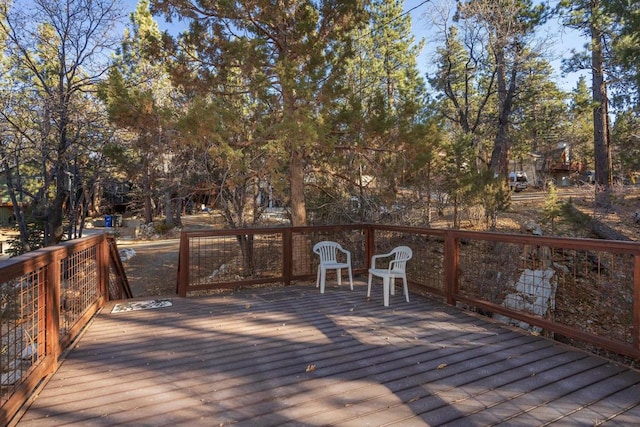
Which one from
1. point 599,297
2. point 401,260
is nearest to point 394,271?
point 401,260

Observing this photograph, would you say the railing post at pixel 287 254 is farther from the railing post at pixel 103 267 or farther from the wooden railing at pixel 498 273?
the railing post at pixel 103 267

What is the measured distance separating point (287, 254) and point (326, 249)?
23.2 inches

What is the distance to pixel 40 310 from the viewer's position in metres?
2.45

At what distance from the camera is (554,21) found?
1059cm

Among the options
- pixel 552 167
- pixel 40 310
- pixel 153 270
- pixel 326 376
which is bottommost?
pixel 153 270

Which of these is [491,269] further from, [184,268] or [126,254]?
[126,254]

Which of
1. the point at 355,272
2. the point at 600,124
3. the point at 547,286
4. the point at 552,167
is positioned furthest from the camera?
the point at 552,167

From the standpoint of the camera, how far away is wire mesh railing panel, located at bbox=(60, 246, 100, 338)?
326 cm

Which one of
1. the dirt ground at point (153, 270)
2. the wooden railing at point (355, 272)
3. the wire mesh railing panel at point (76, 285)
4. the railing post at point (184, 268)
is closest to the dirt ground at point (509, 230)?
the dirt ground at point (153, 270)

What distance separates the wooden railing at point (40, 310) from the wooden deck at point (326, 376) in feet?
0.42

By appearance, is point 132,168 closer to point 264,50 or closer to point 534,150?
point 264,50

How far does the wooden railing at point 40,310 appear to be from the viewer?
6.75ft

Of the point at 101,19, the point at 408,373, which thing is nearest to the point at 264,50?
the point at 101,19

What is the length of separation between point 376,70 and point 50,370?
35.6 feet
